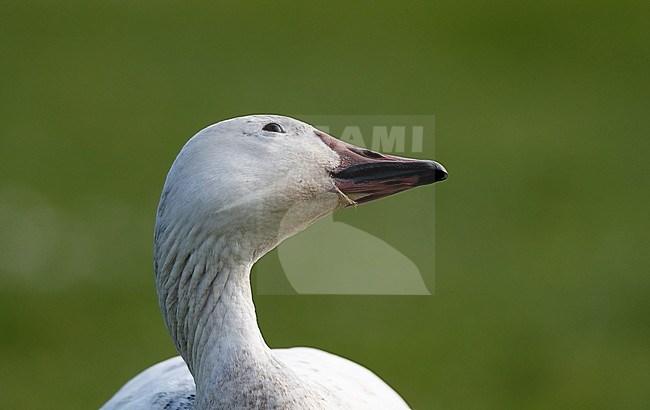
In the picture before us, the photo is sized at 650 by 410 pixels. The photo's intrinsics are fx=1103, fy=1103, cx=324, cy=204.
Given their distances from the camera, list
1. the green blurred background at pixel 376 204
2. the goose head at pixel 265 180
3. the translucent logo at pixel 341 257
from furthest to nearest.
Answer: the green blurred background at pixel 376 204 → the translucent logo at pixel 341 257 → the goose head at pixel 265 180

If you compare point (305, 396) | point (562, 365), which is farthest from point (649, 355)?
point (305, 396)

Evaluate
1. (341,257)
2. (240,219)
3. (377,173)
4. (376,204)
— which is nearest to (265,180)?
(240,219)

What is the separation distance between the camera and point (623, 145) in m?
4.90

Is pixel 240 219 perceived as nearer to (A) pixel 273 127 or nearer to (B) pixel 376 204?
(A) pixel 273 127

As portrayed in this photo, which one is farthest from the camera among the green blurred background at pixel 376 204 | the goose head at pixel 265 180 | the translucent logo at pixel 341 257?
the green blurred background at pixel 376 204

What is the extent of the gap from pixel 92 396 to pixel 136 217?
43.7 inches

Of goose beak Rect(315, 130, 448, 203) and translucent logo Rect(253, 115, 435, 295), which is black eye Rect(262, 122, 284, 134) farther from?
translucent logo Rect(253, 115, 435, 295)

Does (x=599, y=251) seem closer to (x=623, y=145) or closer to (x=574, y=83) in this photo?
(x=623, y=145)

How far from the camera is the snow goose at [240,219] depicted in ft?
4.25

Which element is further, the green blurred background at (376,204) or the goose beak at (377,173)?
the green blurred background at (376,204)

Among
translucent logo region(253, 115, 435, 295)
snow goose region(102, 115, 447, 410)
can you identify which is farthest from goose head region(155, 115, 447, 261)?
translucent logo region(253, 115, 435, 295)

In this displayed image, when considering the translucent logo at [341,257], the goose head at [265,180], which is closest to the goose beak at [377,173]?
the goose head at [265,180]

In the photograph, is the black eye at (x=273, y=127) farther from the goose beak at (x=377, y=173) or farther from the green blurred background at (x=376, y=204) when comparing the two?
the green blurred background at (x=376, y=204)

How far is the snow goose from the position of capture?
1297 mm
